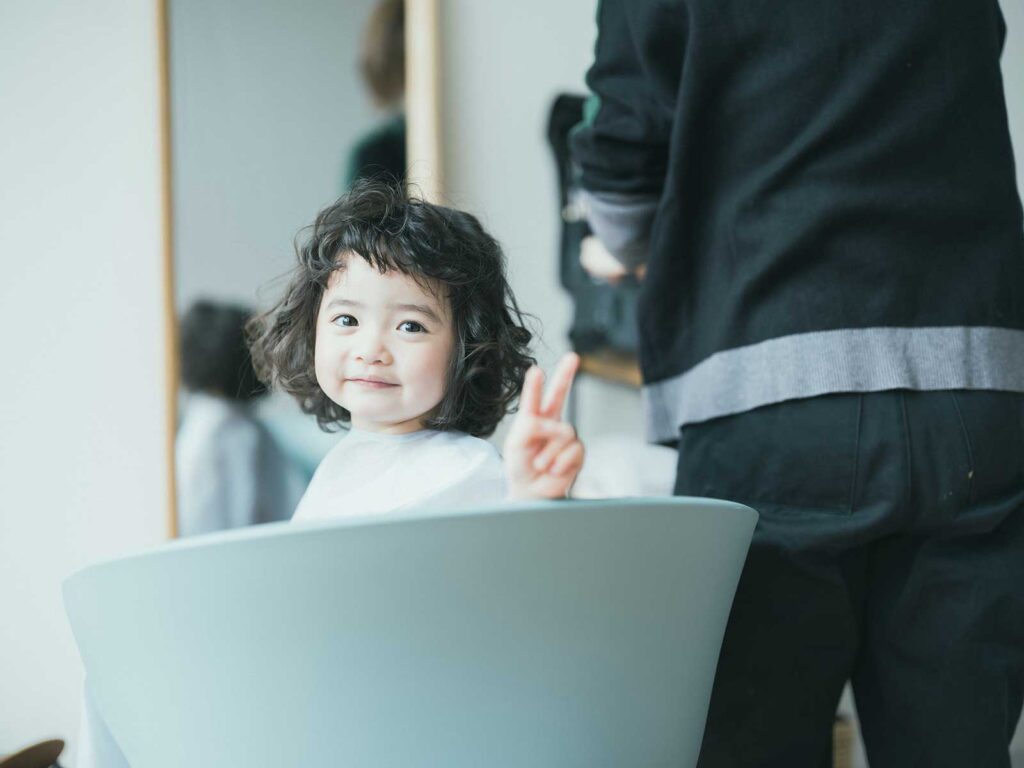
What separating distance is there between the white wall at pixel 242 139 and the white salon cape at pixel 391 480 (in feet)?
2.69

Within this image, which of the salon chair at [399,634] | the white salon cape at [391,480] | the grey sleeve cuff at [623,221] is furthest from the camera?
the grey sleeve cuff at [623,221]

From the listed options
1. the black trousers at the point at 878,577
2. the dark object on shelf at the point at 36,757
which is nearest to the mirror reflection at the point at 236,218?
the dark object on shelf at the point at 36,757

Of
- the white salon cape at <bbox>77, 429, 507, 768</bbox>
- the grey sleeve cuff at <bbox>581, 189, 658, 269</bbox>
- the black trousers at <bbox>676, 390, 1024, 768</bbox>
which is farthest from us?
the grey sleeve cuff at <bbox>581, 189, 658, 269</bbox>

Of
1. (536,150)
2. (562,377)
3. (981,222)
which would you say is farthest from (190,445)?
(981,222)

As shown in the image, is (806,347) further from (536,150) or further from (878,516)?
(536,150)

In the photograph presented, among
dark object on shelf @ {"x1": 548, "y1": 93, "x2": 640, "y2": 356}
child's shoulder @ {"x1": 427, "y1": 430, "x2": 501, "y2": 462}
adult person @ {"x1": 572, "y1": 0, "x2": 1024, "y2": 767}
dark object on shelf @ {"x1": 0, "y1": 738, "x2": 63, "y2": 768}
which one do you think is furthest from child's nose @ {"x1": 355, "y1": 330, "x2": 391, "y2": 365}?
dark object on shelf @ {"x1": 548, "y1": 93, "x2": 640, "y2": 356}

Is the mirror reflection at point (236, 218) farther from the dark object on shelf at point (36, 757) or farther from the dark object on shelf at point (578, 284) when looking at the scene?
the dark object on shelf at point (36, 757)

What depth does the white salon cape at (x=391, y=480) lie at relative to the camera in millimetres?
900

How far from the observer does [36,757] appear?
43.4 inches

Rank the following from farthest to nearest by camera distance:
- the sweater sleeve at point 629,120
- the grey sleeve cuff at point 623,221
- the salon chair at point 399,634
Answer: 1. the grey sleeve cuff at point 623,221
2. the sweater sleeve at point 629,120
3. the salon chair at point 399,634

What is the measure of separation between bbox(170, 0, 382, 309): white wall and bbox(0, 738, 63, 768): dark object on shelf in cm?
87

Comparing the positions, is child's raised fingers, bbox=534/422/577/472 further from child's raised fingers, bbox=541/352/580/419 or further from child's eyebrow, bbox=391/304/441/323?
child's eyebrow, bbox=391/304/441/323

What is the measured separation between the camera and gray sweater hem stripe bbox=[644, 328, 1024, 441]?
3.31 ft

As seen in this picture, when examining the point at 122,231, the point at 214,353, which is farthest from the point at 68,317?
the point at 214,353
